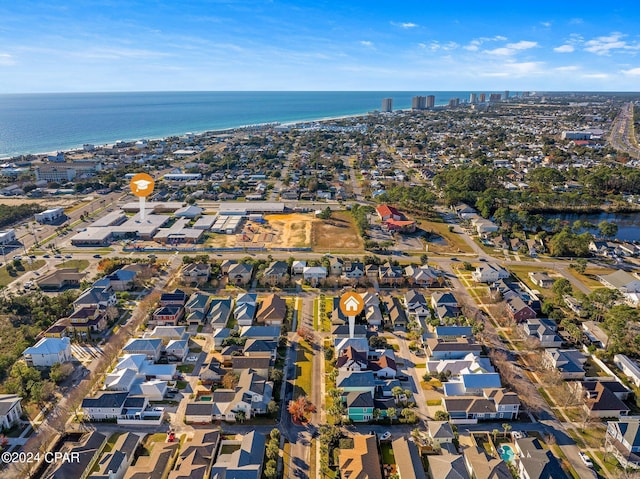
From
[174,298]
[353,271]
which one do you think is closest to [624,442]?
[353,271]

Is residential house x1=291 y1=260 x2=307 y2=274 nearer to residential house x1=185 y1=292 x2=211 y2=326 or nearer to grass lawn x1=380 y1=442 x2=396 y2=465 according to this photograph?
residential house x1=185 y1=292 x2=211 y2=326

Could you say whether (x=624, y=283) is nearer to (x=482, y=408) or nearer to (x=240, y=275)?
(x=482, y=408)

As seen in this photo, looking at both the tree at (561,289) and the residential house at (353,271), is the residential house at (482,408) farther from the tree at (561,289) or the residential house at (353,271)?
the residential house at (353,271)

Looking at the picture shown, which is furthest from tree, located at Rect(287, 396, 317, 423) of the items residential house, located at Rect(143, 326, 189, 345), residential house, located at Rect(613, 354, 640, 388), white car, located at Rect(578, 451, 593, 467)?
residential house, located at Rect(613, 354, 640, 388)

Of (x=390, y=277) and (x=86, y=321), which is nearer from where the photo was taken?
(x=86, y=321)

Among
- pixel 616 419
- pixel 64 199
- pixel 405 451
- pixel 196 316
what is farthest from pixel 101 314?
pixel 64 199
